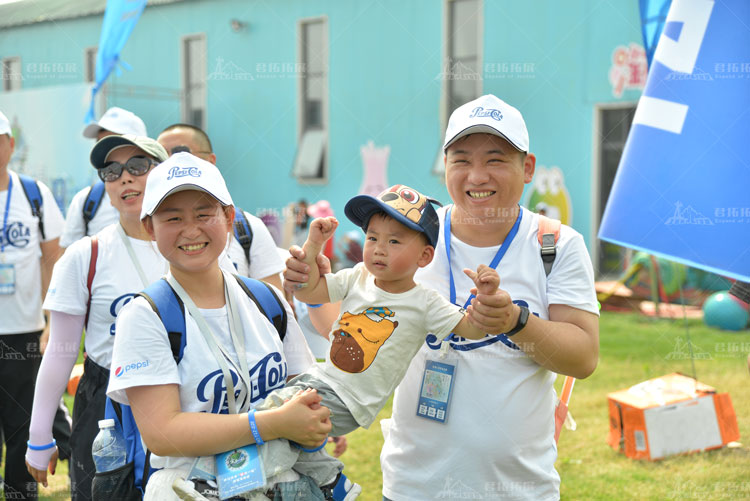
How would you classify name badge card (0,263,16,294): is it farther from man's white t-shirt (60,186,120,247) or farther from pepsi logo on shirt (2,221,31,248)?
man's white t-shirt (60,186,120,247)

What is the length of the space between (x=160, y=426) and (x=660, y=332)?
8.80 m

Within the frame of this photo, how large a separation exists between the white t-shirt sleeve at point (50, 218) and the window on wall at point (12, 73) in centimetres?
1773

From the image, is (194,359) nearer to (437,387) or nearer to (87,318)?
(437,387)

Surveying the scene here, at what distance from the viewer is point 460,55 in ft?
46.2

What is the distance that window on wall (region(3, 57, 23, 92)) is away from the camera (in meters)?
19.4

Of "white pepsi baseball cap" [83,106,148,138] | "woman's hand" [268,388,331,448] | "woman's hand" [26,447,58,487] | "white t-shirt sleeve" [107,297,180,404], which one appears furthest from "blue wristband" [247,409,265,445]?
"white pepsi baseball cap" [83,106,148,138]

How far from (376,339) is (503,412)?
0.46 m

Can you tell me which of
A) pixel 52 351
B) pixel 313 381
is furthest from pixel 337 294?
pixel 52 351

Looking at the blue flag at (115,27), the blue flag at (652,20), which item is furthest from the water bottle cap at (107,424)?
the blue flag at (115,27)

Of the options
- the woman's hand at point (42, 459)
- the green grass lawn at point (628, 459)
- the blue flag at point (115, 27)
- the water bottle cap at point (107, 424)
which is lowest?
the green grass lawn at point (628, 459)

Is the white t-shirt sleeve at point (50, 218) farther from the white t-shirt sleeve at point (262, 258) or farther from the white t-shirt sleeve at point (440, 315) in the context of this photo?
the white t-shirt sleeve at point (440, 315)

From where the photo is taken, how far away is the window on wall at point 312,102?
1573 centimetres

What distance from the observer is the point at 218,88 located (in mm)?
17469

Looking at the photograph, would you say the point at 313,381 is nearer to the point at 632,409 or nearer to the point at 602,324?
the point at 632,409
